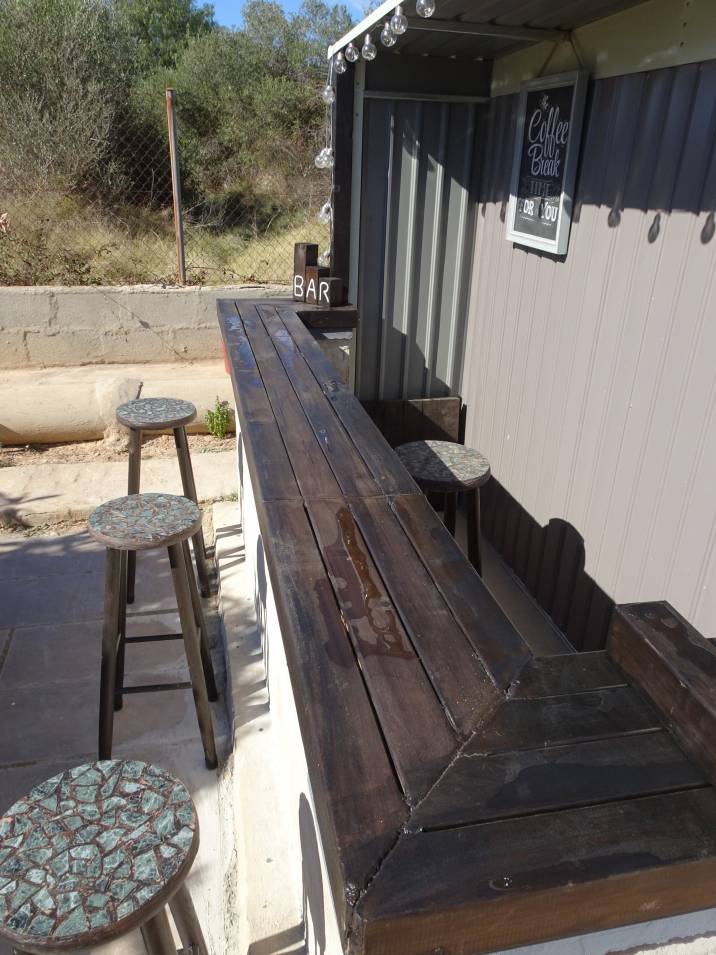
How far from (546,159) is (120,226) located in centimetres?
617

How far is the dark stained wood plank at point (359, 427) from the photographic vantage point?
2156 millimetres

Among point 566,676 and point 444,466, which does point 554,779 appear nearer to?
point 566,676

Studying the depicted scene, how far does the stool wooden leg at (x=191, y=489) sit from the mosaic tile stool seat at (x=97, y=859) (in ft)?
6.41

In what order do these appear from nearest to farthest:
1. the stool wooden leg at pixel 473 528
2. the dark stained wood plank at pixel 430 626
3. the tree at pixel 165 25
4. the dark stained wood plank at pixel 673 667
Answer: the dark stained wood plank at pixel 673 667 → the dark stained wood plank at pixel 430 626 → the stool wooden leg at pixel 473 528 → the tree at pixel 165 25

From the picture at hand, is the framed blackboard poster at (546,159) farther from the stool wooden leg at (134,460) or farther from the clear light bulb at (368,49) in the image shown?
the stool wooden leg at (134,460)

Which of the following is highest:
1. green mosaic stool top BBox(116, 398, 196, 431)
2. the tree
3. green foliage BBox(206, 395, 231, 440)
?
the tree

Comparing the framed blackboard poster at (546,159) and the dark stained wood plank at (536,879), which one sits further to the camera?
the framed blackboard poster at (546,159)

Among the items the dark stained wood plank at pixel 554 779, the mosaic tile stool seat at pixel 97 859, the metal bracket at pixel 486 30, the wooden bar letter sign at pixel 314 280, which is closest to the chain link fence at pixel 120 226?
the wooden bar letter sign at pixel 314 280

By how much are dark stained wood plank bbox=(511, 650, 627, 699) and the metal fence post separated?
6.18m

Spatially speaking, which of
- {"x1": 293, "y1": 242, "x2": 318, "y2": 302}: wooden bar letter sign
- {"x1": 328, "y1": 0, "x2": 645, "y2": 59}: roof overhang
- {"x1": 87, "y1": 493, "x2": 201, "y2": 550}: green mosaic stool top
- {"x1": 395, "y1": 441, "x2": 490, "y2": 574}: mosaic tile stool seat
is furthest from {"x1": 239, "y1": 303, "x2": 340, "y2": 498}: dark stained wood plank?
{"x1": 328, "y1": 0, "x2": 645, "y2": 59}: roof overhang

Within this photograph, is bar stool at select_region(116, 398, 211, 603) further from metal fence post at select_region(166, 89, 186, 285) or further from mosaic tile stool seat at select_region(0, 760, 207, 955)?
metal fence post at select_region(166, 89, 186, 285)

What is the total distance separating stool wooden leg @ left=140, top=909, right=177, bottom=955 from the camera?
1.37 m

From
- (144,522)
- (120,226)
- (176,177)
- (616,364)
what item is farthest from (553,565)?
(120,226)

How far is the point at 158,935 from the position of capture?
A: 1.38 m
